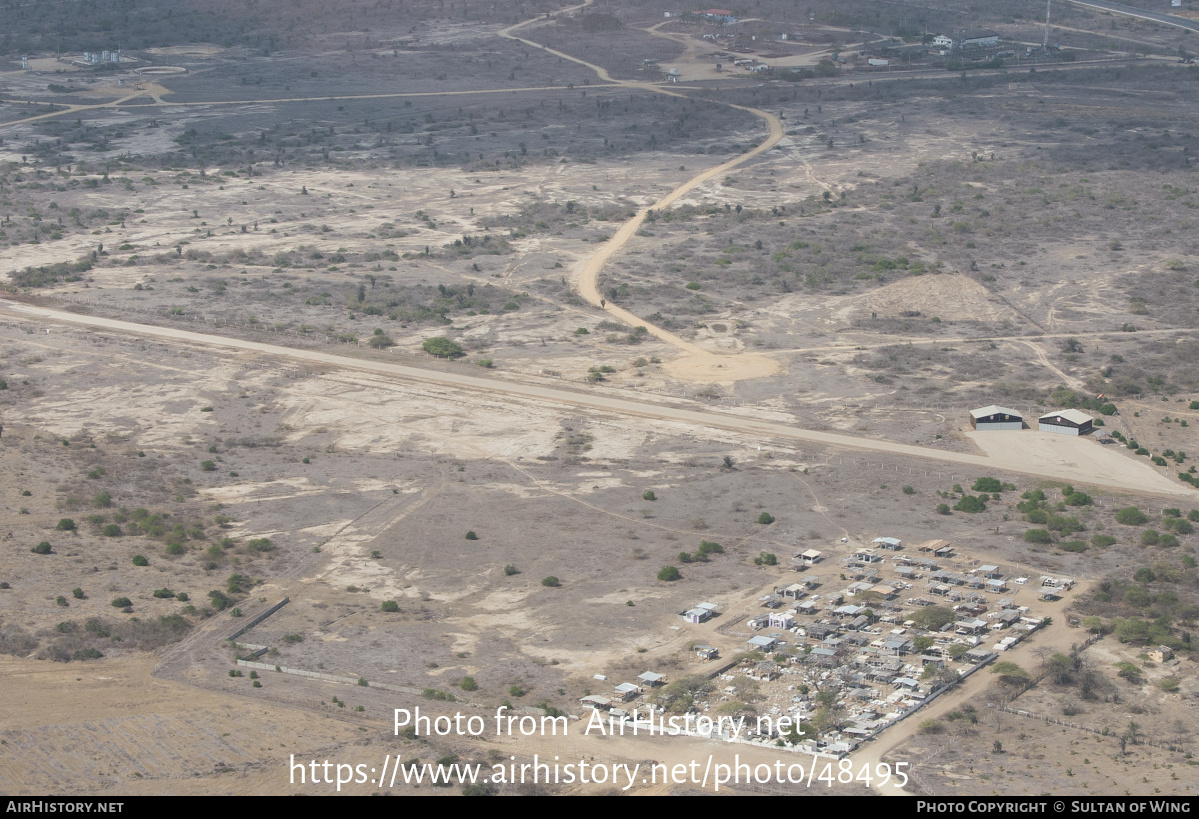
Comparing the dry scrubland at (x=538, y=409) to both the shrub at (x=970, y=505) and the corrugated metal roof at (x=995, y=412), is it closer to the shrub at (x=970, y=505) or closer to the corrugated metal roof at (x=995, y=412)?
the shrub at (x=970, y=505)

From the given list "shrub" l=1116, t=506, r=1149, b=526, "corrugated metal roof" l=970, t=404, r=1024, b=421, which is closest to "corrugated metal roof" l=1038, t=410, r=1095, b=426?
"corrugated metal roof" l=970, t=404, r=1024, b=421

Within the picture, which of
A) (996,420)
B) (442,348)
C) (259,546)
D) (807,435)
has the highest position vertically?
(442,348)

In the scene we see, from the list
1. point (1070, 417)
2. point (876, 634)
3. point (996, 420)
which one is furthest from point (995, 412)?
point (876, 634)

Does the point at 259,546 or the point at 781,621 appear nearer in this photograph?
the point at 781,621

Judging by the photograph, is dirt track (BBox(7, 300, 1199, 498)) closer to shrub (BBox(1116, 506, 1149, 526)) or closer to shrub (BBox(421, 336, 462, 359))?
shrub (BBox(421, 336, 462, 359))

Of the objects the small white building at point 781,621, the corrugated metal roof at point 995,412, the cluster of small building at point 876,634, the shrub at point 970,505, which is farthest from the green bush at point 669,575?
the corrugated metal roof at point 995,412

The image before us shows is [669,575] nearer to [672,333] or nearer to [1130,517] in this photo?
[1130,517]
